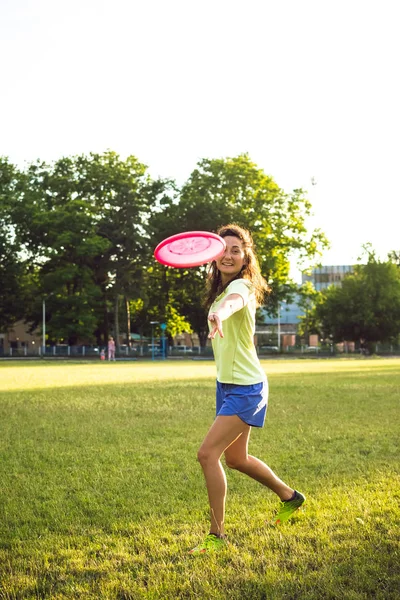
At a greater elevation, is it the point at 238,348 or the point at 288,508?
the point at 238,348

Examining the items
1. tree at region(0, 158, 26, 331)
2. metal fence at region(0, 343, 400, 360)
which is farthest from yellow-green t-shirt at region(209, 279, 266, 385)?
tree at region(0, 158, 26, 331)

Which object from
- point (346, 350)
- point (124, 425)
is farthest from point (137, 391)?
point (346, 350)

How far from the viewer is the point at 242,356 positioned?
5.15 metres

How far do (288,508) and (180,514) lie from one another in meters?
0.90

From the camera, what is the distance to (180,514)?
6031 millimetres

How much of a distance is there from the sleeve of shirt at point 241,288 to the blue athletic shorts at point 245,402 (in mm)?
611

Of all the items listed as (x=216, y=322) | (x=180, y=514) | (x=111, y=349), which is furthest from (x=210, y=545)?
(x=111, y=349)

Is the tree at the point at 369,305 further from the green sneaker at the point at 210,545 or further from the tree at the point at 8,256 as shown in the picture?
the green sneaker at the point at 210,545

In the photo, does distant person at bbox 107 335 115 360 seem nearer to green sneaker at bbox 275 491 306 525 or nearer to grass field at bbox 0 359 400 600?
grass field at bbox 0 359 400 600

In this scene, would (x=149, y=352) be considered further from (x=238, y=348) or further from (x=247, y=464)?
(x=238, y=348)

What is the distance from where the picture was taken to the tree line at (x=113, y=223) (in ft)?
190

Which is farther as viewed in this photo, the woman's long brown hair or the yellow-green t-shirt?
the woman's long brown hair

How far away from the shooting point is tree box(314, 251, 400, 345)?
83.6 m

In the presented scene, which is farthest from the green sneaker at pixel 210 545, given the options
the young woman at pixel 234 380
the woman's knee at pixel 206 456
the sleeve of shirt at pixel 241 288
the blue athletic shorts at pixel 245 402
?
the sleeve of shirt at pixel 241 288
